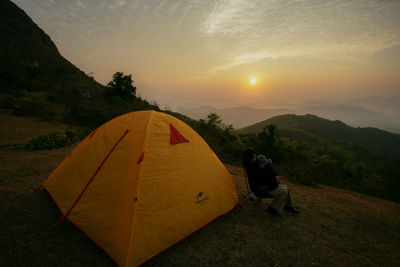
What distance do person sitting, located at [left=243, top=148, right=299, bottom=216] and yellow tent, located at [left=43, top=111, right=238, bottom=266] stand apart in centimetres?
70

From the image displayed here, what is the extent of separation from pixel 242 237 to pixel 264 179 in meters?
1.58

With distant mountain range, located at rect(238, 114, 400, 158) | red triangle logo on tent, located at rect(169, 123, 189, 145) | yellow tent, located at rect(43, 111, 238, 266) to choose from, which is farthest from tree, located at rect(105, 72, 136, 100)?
distant mountain range, located at rect(238, 114, 400, 158)

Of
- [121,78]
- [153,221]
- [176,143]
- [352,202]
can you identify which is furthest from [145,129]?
[121,78]

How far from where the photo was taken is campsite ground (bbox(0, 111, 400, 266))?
114 inches

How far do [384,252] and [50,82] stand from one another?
30.7 meters

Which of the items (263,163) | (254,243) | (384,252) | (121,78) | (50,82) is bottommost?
(254,243)

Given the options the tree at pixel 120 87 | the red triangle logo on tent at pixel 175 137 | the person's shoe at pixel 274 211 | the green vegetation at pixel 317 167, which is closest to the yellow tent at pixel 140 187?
the red triangle logo on tent at pixel 175 137

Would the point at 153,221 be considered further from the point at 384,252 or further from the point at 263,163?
the point at 384,252

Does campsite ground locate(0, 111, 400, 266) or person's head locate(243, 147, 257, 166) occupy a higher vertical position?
person's head locate(243, 147, 257, 166)

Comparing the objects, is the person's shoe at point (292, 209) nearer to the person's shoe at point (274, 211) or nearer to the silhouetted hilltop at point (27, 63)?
the person's shoe at point (274, 211)

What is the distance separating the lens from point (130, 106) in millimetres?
18141

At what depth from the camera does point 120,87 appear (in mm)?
19156

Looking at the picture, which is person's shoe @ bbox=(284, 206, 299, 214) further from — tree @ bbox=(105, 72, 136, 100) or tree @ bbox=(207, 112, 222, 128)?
tree @ bbox=(105, 72, 136, 100)

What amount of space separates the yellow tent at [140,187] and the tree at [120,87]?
16691mm
